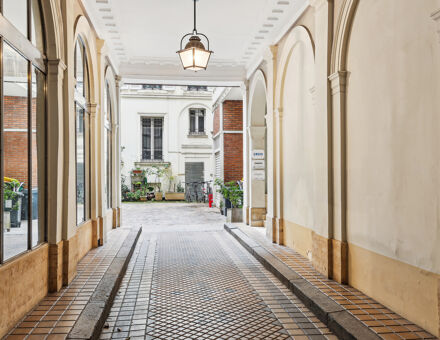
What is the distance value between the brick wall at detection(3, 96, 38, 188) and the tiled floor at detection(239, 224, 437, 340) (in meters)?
3.82

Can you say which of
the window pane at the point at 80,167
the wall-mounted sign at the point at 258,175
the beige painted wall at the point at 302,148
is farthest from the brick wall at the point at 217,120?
the window pane at the point at 80,167

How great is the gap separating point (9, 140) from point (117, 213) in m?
6.96

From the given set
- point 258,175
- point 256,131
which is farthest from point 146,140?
point 258,175

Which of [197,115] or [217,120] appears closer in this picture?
[217,120]

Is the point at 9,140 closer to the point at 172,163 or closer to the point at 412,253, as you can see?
the point at 412,253

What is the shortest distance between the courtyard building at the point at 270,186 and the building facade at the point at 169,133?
16336 millimetres

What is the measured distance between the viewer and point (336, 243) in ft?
17.0

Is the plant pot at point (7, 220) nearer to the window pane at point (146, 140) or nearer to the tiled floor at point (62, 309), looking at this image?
the tiled floor at point (62, 309)

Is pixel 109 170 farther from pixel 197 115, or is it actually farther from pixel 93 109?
pixel 197 115

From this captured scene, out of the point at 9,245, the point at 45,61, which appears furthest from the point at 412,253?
the point at 45,61

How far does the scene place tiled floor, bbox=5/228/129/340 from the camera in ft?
11.6

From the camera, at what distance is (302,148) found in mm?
7020

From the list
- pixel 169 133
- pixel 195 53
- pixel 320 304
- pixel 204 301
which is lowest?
pixel 204 301

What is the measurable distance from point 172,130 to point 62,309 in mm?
21726
